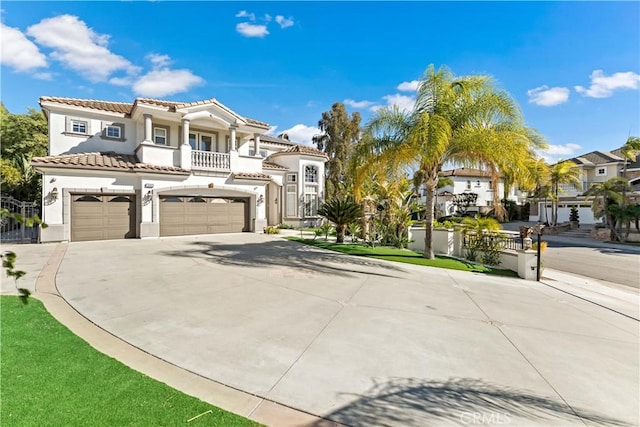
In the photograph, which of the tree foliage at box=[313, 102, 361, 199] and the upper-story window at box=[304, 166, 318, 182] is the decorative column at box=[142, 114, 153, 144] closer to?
the upper-story window at box=[304, 166, 318, 182]

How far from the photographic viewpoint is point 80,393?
3.38 metres

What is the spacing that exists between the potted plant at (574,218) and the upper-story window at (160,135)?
129 feet

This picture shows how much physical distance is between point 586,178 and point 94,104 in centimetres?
5443

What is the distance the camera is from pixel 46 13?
12188 millimetres

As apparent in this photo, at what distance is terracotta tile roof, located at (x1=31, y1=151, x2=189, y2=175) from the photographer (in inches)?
577

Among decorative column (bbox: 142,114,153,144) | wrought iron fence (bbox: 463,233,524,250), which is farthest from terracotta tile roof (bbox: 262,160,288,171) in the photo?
wrought iron fence (bbox: 463,233,524,250)

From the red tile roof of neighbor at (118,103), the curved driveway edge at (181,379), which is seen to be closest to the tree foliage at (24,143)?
the red tile roof of neighbor at (118,103)

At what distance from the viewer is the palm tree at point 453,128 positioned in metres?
11.1

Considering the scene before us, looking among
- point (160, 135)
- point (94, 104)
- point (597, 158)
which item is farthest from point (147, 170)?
point (597, 158)

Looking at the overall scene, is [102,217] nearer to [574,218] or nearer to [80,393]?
[80,393]

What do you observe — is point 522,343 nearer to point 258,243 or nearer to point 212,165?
point 258,243

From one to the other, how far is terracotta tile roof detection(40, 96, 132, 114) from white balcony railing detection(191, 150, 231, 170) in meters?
5.22

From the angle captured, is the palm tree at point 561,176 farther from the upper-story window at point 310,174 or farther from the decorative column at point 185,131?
the decorative column at point 185,131

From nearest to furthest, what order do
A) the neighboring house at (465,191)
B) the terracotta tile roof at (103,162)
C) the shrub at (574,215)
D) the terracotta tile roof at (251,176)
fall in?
the terracotta tile roof at (103,162) < the terracotta tile roof at (251,176) < the shrub at (574,215) < the neighboring house at (465,191)
